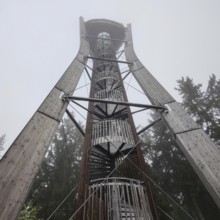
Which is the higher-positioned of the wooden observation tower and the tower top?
the tower top

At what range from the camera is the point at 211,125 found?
1330cm

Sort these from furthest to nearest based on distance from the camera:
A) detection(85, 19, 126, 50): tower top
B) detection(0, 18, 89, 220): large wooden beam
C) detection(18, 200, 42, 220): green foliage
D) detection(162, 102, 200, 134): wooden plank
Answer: detection(85, 19, 126, 50): tower top, detection(18, 200, 42, 220): green foliage, detection(162, 102, 200, 134): wooden plank, detection(0, 18, 89, 220): large wooden beam

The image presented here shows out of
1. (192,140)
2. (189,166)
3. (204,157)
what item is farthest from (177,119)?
(189,166)

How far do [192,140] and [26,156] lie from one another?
9.52 feet

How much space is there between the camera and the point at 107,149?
726 cm

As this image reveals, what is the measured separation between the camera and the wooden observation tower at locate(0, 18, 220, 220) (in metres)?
2.82

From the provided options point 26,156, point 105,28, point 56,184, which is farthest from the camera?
point 105,28

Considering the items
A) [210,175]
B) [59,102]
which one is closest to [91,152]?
[59,102]

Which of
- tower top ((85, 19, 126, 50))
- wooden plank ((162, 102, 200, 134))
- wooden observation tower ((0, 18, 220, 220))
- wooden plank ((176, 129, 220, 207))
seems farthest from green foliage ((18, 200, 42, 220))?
tower top ((85, 19, 126, 50))

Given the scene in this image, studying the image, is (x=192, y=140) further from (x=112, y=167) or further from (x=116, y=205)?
(x=112, y=167)

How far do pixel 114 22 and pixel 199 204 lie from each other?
1519cm

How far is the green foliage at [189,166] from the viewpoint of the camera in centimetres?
1323

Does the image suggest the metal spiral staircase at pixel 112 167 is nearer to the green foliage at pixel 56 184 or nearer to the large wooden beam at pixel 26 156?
the large wooden beam at pixel 26 156

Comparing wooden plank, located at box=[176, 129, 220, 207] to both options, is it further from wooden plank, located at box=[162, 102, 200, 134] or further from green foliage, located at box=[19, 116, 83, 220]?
green foliage, located at box=[19, 116, 83, 220]
